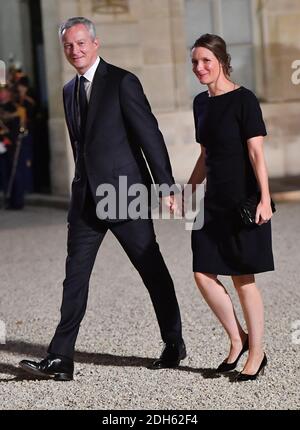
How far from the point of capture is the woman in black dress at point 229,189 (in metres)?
5.77

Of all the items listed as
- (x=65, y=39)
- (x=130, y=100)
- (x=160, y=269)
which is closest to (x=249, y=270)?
(x=160, y=269)

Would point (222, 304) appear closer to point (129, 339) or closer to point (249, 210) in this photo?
point (249, 210)

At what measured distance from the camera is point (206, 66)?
580 centimetres

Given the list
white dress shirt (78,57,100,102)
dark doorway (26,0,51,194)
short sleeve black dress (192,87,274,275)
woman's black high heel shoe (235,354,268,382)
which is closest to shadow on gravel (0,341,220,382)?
woman's black high heel shoe (235,354,268,382)

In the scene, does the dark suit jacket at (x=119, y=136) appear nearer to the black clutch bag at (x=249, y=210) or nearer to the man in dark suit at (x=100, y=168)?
the man in dark suit at (x=100, y=168)

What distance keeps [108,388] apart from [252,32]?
1143 cm

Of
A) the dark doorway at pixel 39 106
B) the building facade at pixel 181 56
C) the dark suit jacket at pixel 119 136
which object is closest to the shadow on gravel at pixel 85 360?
the dark suit jacket at pixel 119 136

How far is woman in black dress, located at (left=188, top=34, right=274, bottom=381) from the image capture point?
5.77m

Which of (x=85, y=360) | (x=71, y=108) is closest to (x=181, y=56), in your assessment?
(x=85, y=360)

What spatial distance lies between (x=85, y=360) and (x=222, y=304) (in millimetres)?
960

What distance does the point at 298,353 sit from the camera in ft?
21.2

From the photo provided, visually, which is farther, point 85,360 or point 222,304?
point 85,360

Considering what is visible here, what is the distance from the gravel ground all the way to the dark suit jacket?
91 cm

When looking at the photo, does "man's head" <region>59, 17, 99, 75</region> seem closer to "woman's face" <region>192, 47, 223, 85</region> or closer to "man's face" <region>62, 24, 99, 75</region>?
"man's face" <region>62, 24, 99, 75</region>
